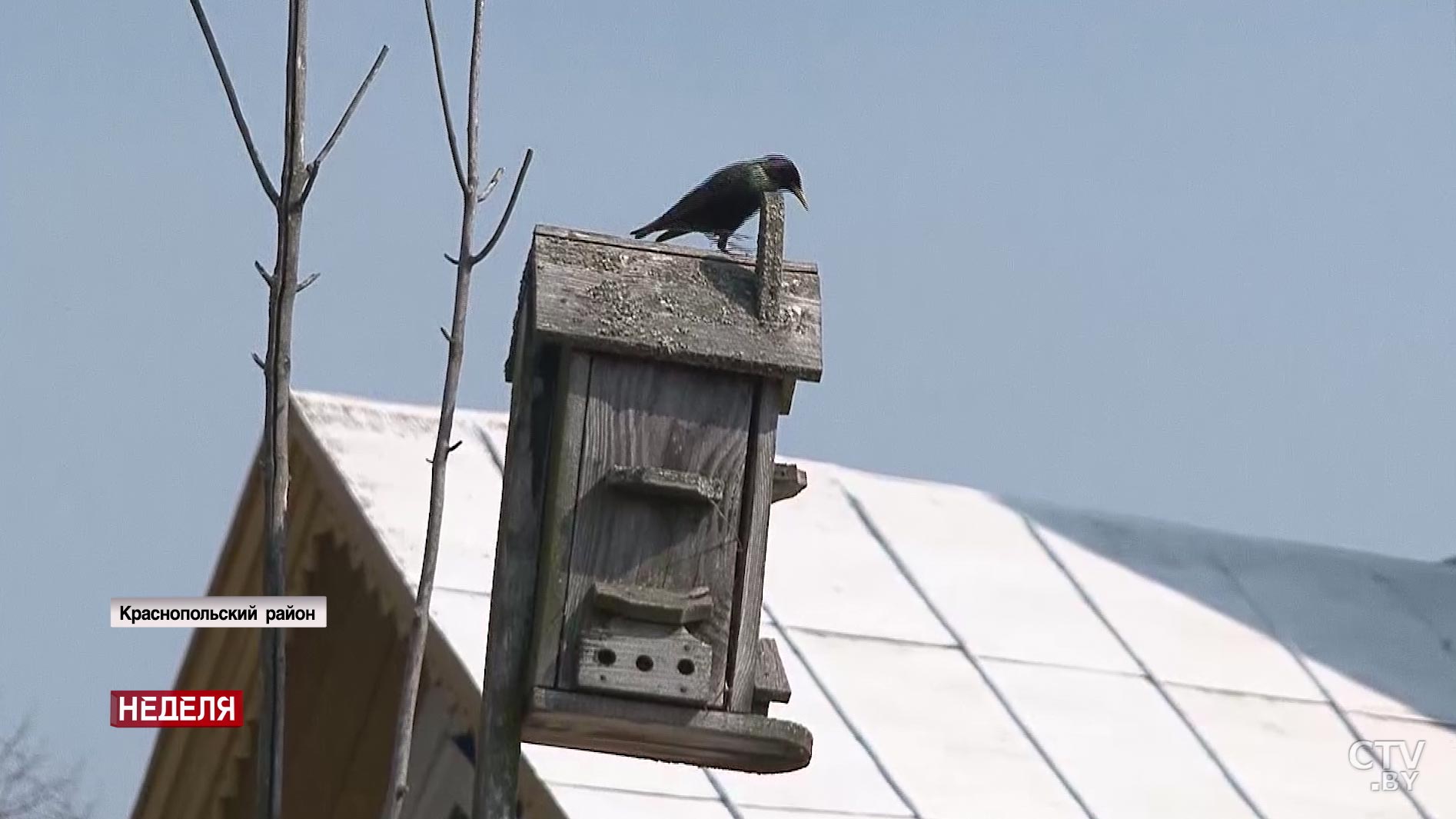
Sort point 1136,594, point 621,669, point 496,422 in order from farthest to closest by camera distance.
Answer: point 1136,594 < point 496,422 < point 621,669

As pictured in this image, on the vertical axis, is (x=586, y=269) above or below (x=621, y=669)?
above

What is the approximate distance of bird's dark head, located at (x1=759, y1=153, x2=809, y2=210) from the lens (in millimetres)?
4680

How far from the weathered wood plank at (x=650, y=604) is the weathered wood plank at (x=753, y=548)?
62 mm

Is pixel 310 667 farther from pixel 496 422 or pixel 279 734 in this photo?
pixel 279 734

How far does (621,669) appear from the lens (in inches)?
125

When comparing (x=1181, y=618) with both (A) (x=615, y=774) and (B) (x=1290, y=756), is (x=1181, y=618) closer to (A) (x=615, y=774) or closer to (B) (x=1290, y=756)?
(B) (x=1290, y=756)

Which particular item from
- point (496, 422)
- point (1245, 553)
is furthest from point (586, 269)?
point (1245, 553)

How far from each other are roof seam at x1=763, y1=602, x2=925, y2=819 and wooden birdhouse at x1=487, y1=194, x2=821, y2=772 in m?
4.01

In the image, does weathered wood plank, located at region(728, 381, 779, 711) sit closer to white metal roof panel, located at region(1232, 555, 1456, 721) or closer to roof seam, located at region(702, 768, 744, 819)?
roof seam, located at region(702, 768, 744, 819)

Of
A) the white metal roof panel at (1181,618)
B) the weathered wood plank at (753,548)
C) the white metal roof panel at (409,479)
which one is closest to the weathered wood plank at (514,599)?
the weathered wood plank at (753,548)

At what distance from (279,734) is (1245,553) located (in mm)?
6975

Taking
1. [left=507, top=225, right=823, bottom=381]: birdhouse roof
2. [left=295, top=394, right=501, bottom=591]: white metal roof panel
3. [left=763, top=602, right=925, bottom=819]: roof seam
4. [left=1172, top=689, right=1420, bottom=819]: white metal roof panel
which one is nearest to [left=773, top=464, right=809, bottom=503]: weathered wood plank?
[left=507, top=225, right=823, bottom=381]: birdhouse roof

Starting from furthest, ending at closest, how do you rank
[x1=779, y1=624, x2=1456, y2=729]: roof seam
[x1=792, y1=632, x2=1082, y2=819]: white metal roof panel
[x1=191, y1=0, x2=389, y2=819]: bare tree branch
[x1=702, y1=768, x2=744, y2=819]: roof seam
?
[x1=779, y1=624, x2=1456, y2=729]: roof seam, [x1=792, y1=632, x2=1082, y2=819]: white metal roof panel, [x1=702, y1=768, x2=744, y2=819]: roof seam, [x1=191, y1=0, x2=389, y2=819]: bare tree branch

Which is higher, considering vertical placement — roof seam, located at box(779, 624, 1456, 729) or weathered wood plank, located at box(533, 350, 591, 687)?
weathered wood plank, located at box(533, 350, 591, 687)
